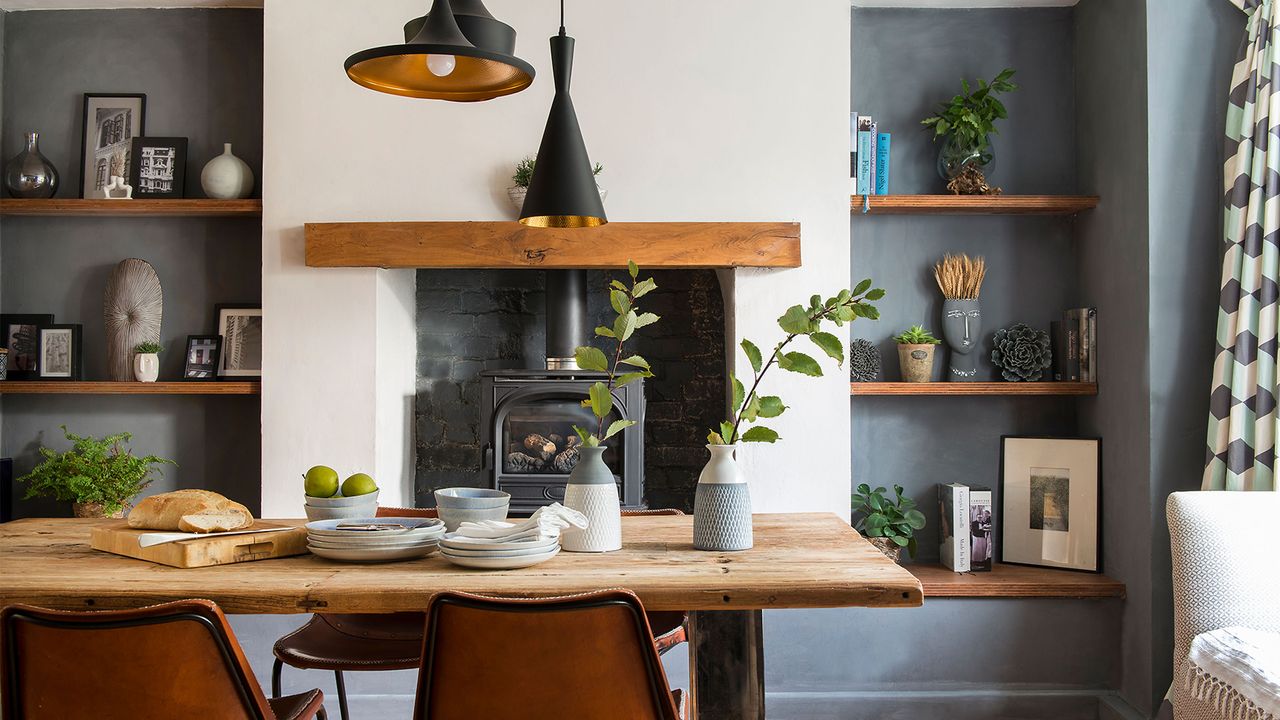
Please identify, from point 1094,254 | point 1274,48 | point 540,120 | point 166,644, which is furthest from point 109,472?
point 1274,48

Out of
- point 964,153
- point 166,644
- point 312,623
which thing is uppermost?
point 964,153

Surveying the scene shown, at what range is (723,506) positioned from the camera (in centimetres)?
192

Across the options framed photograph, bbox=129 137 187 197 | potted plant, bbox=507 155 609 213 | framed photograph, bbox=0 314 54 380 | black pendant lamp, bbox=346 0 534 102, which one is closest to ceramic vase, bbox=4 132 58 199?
framed photograph, bbox=129 137 187 197

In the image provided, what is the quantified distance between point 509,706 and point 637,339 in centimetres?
267

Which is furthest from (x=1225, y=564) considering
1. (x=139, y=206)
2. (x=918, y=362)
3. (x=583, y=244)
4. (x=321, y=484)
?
(x=139, y=206)

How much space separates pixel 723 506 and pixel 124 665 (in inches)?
40.7

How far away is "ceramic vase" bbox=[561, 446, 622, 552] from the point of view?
6.32ft

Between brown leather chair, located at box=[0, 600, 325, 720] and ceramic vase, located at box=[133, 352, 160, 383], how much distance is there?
249 centimetres

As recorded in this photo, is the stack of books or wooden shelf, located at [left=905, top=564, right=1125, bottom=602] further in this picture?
the stack of books

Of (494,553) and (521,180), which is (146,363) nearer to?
(521,180)

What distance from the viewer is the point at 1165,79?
128 inches

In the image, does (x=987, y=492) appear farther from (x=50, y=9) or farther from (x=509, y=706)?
(x=50, y=9)

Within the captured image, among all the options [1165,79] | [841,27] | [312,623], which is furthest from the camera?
[841,27]

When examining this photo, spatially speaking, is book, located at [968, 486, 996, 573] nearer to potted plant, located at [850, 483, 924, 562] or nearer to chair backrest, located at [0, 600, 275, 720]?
potted plant, located at [850, 483, 924, 562]
